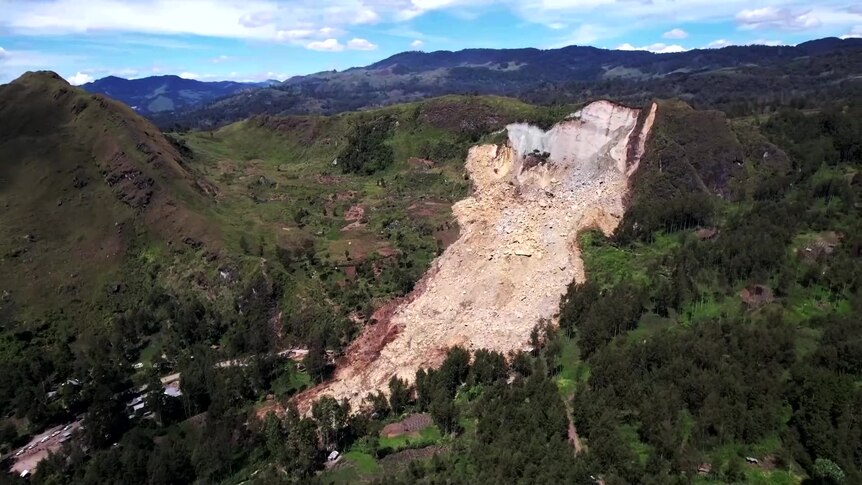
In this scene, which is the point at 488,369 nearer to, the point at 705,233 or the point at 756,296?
the point at 756,296

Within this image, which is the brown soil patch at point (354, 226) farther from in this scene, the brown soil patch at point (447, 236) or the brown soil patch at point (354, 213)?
the brown soil patch at point (447, 236)

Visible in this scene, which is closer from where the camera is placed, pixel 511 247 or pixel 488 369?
pixel 488 369

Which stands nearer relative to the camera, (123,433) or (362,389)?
(123,433)

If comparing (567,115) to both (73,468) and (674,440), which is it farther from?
(73,468)

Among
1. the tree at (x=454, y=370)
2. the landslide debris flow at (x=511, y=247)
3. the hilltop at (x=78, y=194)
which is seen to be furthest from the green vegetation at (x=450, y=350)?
the landslide debris flow at (x=511, y=247)

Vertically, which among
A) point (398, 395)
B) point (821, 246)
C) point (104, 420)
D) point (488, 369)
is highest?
point (821, 246)

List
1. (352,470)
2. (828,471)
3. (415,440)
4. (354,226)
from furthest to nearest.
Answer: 1. (354,226)
2. (415,440)
3. (352,470)
4. (828,471)

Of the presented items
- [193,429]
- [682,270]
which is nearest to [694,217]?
[682,270]

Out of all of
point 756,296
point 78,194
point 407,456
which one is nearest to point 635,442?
point 407,456
